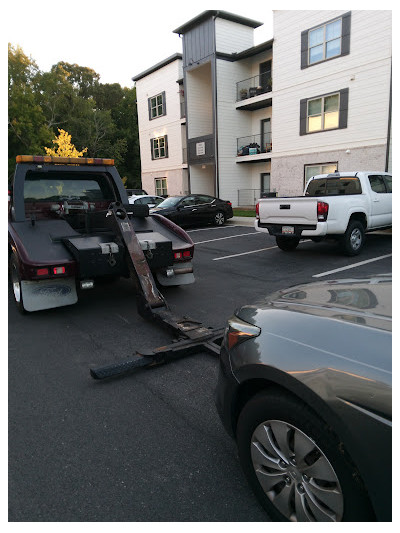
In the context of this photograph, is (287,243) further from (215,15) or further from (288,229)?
(215,15)

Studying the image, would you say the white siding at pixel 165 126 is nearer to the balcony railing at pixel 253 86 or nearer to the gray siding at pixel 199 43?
the gray siding at pixel 199 43

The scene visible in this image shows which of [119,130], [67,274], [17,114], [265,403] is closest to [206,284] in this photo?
[67,274]

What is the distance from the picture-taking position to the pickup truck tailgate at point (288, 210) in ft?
27.2

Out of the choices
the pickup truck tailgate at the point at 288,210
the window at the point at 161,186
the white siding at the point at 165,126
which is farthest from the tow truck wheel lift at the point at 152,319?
the window at the point at 161,186

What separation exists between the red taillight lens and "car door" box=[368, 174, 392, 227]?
8.19 m

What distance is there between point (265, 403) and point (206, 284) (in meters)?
5.09

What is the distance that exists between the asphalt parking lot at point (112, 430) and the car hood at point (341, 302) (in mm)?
1014

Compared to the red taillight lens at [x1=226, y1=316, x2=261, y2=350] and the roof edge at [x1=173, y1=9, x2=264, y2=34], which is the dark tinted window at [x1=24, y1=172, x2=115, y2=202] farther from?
the roof edge at [x1=173, y1=9, x2=264, y2=34]

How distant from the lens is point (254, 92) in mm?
20953

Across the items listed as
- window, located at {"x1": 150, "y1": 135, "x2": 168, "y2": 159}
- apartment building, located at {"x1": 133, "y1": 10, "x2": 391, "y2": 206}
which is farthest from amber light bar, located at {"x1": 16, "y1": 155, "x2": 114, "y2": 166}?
window, located at {"x1": 150, "y1": 135, "x2": 168, "y2": 159}

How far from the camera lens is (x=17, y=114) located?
101 ft

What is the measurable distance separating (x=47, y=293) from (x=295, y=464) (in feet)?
14.0

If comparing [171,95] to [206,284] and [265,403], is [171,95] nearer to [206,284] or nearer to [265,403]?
[206,284]

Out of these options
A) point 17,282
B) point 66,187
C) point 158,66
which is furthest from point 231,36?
point 17,282
